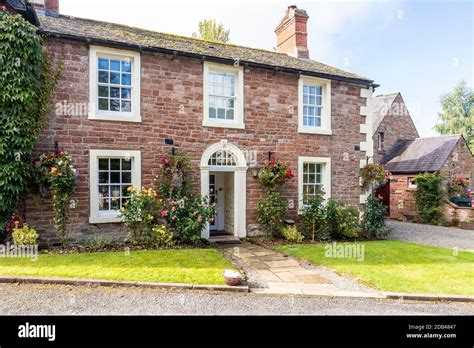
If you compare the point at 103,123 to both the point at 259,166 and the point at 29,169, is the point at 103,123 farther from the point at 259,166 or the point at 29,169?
the point at 259,166

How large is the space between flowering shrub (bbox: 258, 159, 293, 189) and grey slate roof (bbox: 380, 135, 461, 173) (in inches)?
447

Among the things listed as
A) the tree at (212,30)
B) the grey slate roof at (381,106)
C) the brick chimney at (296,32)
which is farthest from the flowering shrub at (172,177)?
the tree at (212,30)

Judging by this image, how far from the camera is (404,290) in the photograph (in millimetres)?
5680

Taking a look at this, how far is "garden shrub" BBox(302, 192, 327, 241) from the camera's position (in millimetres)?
10742

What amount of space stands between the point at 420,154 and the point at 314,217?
1275cm

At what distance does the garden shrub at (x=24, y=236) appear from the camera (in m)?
7.64

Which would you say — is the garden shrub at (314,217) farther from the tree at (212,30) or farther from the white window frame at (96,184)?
the tree at (212,30)

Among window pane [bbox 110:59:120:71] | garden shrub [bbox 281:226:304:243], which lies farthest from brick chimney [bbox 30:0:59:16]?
garden shrub [bbox 281:226:304:243]

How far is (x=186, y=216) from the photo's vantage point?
29.9 ft

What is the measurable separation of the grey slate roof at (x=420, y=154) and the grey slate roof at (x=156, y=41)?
834 centimetres

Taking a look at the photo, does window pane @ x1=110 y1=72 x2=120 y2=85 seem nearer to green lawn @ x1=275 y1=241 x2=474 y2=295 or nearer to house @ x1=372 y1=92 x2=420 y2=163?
green lawn @ x1=275 y1=241 x2=474 y2=295

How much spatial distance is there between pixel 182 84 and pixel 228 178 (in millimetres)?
3717

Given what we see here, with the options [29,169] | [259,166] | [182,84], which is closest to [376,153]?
[259,166]

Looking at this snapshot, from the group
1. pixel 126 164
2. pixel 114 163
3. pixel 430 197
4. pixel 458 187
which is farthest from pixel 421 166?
pixel 114 163
